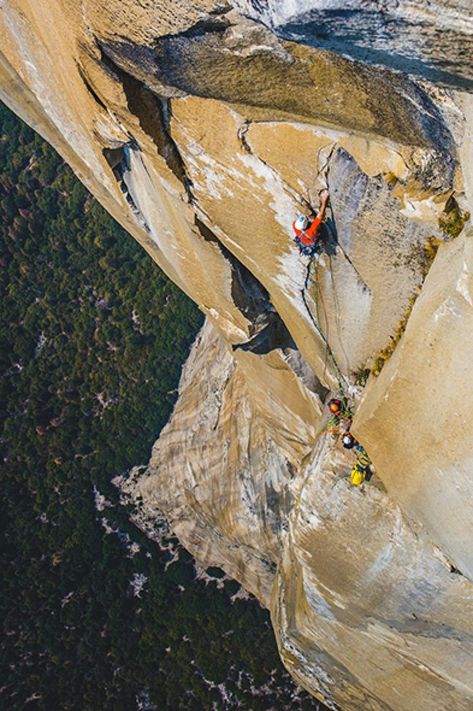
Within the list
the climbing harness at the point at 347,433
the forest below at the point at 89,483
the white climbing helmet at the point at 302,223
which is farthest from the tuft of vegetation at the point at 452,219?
the forest below at the point at 89,483

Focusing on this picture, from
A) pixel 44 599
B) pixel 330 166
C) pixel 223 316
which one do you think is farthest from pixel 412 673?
pixel 44 599

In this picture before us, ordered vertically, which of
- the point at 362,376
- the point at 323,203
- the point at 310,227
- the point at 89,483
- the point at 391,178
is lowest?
the point at 89,483

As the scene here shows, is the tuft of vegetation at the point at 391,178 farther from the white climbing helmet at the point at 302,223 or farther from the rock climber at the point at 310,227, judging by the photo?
the white climbing helmet at the point at 302,223

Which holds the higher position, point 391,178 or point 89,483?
point 391,178

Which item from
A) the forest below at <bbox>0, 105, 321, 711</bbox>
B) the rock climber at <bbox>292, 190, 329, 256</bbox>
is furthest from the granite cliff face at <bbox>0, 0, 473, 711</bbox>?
the forest below at <bbox>0, 105, 321, 711</bbox>

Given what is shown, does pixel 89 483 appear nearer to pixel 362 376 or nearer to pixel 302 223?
pixel 362 376

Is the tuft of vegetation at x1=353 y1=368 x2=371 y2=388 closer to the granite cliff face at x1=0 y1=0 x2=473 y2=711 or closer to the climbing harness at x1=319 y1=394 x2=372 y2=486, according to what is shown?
the granite cliff face at x1=0 y1=0 x2=473 y2=711

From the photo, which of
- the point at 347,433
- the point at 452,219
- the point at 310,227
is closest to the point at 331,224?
the point at 310,227
